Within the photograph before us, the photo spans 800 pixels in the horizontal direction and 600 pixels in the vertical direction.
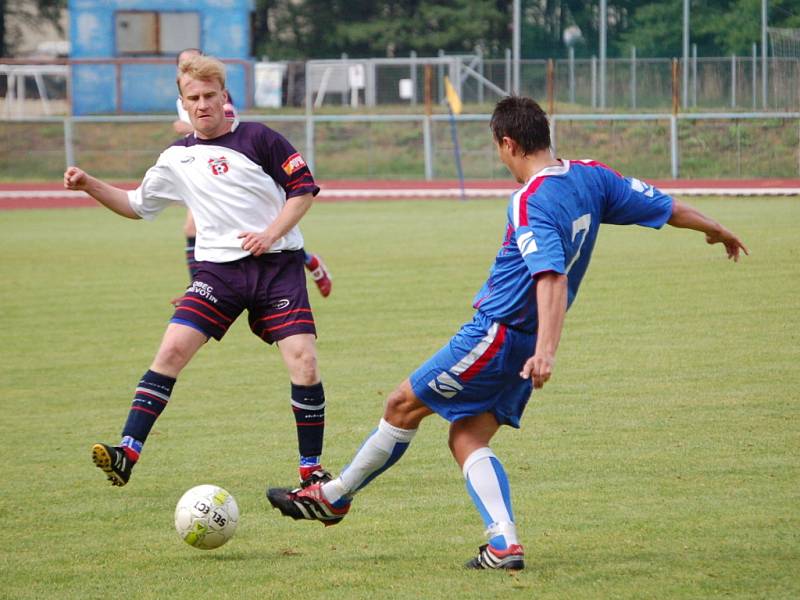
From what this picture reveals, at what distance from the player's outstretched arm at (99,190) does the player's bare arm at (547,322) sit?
2470 mm

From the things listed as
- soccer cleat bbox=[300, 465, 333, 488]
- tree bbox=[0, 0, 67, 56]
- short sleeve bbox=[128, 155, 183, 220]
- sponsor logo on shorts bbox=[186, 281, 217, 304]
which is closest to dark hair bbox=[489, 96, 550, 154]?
sponsor logo on shorts bbox=[186, 281, 217, 304]

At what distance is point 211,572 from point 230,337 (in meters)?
6.47

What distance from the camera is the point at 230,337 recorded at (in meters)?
11.4

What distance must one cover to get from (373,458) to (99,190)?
6.76 ft

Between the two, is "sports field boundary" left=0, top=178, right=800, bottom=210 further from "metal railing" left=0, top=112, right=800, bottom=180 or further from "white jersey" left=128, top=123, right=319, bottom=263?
"white jersey" left=128, top=123, right=319, bottom=263

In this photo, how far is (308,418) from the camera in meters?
5.94

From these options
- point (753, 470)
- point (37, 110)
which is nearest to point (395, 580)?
point (753, 470)

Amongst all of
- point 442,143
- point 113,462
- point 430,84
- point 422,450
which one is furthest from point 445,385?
point 430,84

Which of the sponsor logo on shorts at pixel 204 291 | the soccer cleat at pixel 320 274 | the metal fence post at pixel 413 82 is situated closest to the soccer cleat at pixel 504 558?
the sponsor logo on shorts at pixel 204 291

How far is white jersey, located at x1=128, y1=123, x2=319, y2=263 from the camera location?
592 cm

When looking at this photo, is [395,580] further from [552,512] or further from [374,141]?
[374,141]

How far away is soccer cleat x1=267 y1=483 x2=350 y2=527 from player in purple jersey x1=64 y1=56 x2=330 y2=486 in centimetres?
37

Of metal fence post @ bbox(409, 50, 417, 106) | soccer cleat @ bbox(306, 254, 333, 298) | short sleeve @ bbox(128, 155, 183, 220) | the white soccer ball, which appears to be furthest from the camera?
metal fence post @ bbox(409, 50, 417, 106)

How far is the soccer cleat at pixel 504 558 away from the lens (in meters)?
4.73
